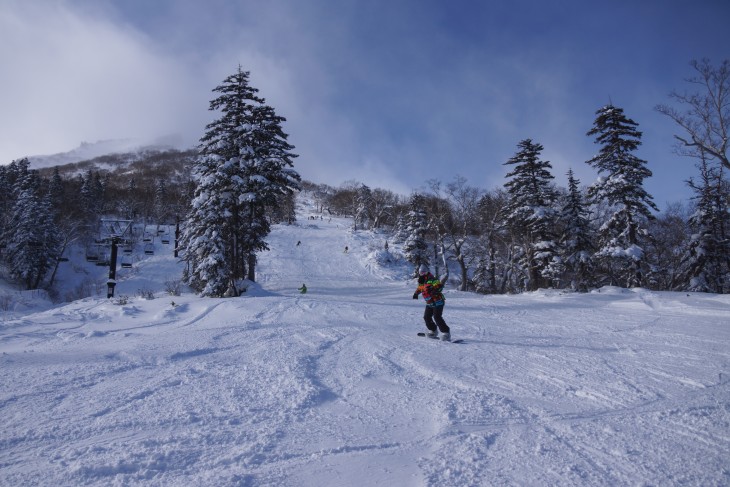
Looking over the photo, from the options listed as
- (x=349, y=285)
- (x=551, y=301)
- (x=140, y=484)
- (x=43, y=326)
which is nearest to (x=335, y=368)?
(x=140, y=484)

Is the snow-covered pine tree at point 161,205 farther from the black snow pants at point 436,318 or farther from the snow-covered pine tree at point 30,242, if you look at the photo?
the black snow pants at point 436,318

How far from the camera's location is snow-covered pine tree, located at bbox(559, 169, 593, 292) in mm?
25250

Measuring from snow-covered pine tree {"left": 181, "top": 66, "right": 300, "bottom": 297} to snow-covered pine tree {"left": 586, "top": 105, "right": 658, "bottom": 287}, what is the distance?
18.5 meters

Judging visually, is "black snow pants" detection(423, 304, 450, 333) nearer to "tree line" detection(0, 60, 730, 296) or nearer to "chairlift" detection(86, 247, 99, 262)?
"tree line" detection(0, 60, 730, 296)

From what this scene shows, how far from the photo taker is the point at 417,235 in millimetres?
39250

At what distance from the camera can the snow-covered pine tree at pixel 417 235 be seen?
3919cm

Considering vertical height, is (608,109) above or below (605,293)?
above

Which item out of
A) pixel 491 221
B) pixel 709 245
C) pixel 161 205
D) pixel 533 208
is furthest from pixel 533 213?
pixel 161 205

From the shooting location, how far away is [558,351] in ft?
22.5

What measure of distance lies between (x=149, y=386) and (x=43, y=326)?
5.90m

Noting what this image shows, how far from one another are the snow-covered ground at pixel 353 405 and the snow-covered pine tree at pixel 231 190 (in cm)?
939

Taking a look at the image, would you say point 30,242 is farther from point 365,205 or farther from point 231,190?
point 365,205

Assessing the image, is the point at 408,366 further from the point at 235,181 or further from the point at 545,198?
the point at 545,198

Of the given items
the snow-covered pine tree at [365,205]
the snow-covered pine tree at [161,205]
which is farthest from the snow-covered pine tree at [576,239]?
the snow-covered pine tree at [161,205]
